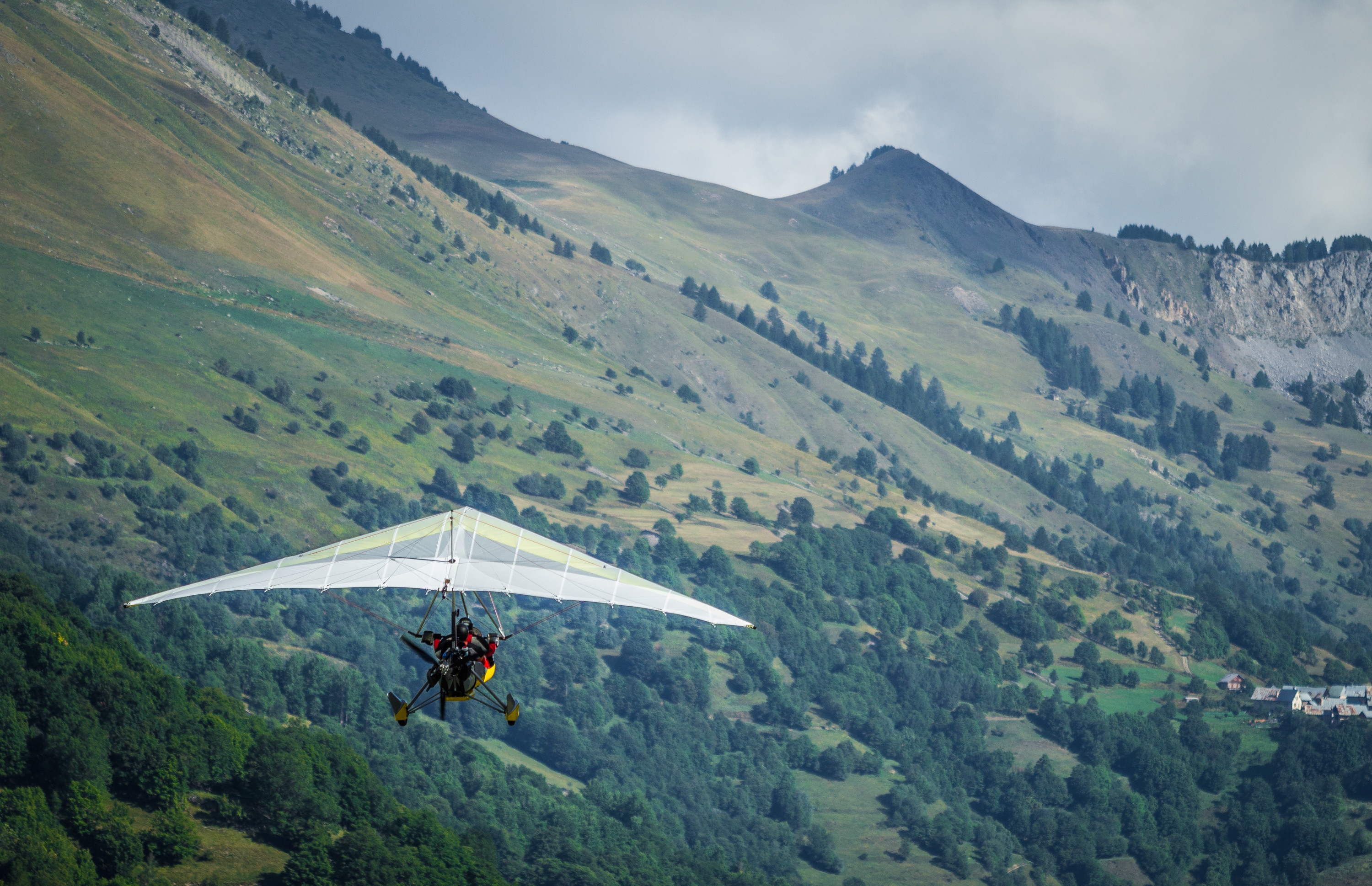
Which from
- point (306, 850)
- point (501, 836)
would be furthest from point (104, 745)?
point (501, 836)

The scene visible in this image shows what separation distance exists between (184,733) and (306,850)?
51.2 feet

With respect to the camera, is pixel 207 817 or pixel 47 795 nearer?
pixel 47 795

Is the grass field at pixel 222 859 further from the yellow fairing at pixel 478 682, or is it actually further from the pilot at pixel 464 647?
the pilot at pixel 464 647

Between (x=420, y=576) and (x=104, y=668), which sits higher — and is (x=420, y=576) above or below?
above

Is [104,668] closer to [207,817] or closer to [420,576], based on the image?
[207,817]

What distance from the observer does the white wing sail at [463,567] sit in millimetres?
Result: 38969

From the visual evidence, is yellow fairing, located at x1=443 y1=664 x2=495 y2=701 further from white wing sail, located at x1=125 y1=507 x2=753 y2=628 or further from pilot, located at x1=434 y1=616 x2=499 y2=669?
white wing sail, located at x1=125 y1=507 x2=753 y2=628

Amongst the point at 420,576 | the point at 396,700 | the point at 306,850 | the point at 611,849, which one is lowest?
the point at 611,849

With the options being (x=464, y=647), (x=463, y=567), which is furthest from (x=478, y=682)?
(x=463, y=567)

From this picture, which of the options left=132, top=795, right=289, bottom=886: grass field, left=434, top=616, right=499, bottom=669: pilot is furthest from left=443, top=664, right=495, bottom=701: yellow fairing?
left=132, top=795, right=289, bottom=886: grass field

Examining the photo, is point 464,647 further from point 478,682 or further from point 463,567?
point 463,567

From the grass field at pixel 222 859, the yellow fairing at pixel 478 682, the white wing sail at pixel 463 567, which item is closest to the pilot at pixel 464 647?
the yellow fairing at pixel 478 682

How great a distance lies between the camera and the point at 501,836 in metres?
151

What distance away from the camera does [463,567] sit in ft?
131
